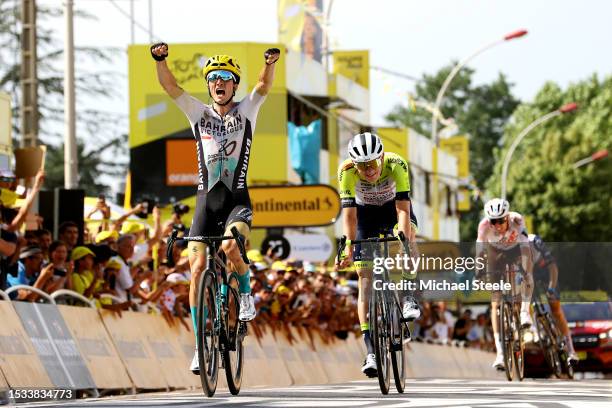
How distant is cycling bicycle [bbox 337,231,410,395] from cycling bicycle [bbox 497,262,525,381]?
486 centimetres

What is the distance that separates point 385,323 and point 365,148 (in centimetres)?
155

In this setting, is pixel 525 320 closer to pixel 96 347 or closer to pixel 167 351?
pixel 167 351

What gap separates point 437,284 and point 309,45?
35.8 metres

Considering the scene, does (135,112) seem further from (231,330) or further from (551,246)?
(231,330)

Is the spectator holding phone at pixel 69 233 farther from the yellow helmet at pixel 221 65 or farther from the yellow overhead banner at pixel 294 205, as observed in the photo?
the yellow overhead banner at pixel 294 205

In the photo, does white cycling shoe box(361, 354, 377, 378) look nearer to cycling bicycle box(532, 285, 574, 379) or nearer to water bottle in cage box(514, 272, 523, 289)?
water bottle in cage box(514, 272, 523, 289)

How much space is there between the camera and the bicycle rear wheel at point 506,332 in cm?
2038

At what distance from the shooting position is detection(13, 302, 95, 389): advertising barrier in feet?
50.8

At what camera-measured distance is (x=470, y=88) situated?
12456cm

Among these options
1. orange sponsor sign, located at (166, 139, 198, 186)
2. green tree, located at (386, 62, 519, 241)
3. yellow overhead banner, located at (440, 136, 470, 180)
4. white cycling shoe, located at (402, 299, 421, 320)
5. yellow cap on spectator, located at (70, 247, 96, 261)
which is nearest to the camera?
white cycling shoe, located at (402, 299, 421, 320)

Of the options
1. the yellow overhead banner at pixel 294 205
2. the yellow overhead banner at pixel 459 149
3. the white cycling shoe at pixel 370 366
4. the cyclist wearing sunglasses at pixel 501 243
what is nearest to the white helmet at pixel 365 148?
the white cycling shoe at pixel 370 366

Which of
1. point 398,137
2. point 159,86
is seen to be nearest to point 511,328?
point 159,86

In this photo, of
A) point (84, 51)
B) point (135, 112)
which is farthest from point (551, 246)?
point (84, 51)

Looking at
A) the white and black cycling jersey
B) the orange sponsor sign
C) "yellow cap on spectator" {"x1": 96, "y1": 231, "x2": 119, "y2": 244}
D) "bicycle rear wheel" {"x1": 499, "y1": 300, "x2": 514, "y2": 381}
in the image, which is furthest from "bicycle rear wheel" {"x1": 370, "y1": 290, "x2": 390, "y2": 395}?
the orange sponsor sign
